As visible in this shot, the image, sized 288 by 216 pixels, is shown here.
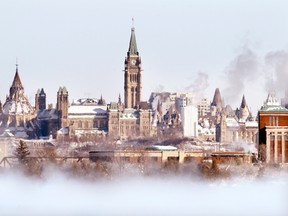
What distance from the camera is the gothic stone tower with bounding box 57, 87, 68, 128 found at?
146500 mm

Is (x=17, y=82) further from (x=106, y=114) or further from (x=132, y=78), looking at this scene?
(x=132, y=78)

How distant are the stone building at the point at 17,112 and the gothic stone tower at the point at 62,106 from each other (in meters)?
2.44

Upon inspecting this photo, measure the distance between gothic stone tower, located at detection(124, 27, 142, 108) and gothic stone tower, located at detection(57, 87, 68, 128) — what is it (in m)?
7.08

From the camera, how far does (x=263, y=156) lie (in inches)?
2712

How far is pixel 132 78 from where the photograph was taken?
154000mm

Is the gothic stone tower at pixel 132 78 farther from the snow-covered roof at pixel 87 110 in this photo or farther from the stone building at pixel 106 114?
the snow-covered roof at pixel 87 110

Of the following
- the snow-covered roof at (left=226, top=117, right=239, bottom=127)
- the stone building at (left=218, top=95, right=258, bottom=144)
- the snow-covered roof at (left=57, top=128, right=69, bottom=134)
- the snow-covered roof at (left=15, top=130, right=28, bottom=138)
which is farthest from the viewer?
the snow-covered roof at (left=226, top=117, right=239, bottom=127)

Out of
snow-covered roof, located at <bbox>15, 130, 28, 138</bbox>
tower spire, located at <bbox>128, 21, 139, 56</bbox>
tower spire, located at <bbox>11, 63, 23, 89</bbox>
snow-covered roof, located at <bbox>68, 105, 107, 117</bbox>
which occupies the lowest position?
snow-covered roof, located at <bbox>15, 130, 28, 138</bbox>

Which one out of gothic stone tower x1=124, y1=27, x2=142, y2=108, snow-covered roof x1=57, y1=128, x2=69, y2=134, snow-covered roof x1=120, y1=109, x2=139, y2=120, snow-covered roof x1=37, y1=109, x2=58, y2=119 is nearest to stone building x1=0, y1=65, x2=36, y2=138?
snow-covered roof x1=37, y1=109, x2=58, y2=119

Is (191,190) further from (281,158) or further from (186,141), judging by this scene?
(186,141)

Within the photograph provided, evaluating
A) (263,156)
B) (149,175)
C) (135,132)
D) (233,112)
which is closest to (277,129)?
(263,156)

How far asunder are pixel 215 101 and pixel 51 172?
319 ft

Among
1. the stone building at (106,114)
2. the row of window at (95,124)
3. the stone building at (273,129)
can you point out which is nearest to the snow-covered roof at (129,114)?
the stone building at (106,114)

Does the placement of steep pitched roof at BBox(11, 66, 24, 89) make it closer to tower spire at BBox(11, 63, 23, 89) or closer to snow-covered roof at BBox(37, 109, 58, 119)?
tower spire at BBox(11, 63, 23, 89)
